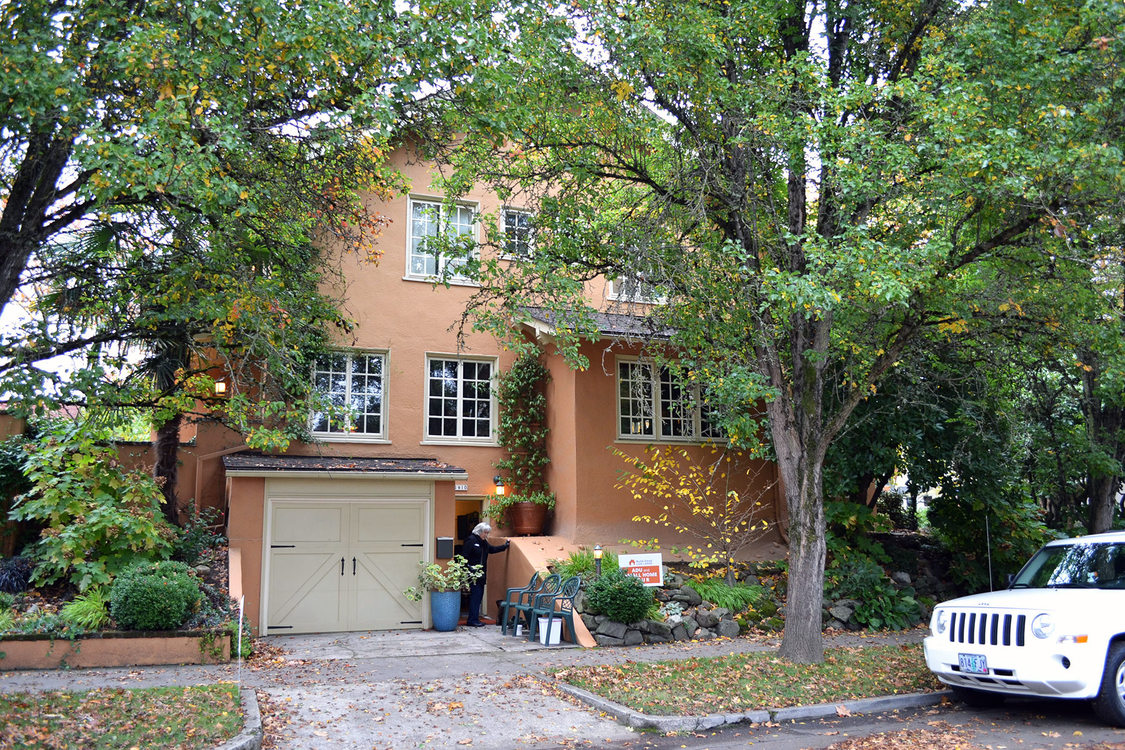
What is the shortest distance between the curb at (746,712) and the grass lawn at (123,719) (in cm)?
347

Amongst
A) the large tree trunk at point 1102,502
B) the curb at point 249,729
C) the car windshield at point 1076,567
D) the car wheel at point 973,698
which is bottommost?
the car wheel at point 973,698

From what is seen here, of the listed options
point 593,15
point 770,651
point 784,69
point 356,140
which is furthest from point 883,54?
point 770,651

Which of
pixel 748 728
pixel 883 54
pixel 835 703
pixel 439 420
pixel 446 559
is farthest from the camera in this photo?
pixel 439 420


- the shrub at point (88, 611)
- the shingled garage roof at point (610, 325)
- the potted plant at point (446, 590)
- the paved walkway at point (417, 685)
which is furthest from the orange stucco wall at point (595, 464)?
the shrub at point (88, 611)

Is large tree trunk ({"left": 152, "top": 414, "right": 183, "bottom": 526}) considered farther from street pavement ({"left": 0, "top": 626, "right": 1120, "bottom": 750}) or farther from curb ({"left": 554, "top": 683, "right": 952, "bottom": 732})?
curb ({"left": 554, "top": 683, "right": 952, "bottom": 732})

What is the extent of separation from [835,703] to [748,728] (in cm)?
126

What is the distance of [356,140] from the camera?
9562mm

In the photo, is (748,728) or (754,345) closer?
(748,728)

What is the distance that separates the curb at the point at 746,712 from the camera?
8031 mm

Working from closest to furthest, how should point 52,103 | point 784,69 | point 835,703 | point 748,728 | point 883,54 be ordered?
point 52,103 → point 748,728 → point 835,703 → point 784,69 → point 883,54

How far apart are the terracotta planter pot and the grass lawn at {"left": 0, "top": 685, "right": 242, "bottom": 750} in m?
7.80

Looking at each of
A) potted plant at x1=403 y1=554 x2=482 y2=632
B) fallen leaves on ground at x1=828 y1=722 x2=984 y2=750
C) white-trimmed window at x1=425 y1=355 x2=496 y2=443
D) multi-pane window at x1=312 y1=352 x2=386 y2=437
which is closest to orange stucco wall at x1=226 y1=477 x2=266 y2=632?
multi-pane window at x1=312 y1=352 x2=386 y2=437

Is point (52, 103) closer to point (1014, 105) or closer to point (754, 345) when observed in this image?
point (754, 345)

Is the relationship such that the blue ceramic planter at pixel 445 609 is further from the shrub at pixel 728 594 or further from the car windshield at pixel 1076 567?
the car windshield at pixel 1076 567
